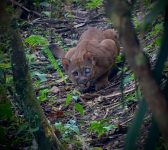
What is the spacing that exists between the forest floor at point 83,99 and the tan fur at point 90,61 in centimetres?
17

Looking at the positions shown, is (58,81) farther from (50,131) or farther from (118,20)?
(118,20)

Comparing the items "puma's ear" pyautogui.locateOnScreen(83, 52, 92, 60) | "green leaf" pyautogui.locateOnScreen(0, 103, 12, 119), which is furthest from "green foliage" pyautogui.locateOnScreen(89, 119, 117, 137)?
"puma's ear" pyautogui.locateOnScreen(83, 52, 92, 60)

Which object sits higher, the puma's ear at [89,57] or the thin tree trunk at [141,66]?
the thin tree trunk at [141,66]

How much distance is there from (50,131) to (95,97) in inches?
124

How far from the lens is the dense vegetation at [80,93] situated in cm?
163

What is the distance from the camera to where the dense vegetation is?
1632 mm

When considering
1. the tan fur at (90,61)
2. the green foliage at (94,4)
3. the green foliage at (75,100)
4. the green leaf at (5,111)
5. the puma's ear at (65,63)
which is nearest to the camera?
the green leaf at (5,111)

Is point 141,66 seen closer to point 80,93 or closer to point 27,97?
point 27,97

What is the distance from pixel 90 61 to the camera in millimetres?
7352

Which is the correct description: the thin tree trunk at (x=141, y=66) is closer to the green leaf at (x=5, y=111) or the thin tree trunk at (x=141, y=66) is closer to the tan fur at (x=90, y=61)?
the green leaf at (x=5, y=111)

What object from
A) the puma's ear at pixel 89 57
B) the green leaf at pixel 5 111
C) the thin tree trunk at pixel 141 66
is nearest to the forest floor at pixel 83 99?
the puma's ear at pixel 89 57

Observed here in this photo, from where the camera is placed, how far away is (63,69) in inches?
311

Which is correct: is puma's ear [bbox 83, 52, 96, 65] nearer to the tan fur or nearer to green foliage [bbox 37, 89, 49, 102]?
the tan fur

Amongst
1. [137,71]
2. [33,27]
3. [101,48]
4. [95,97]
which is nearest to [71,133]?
[95,97]
